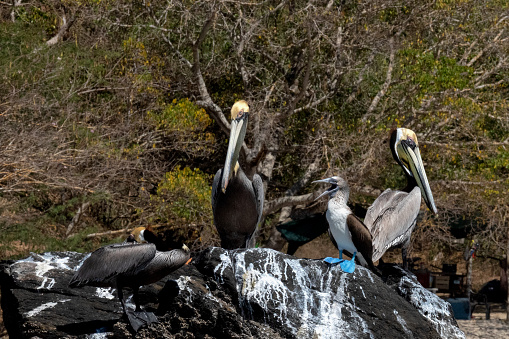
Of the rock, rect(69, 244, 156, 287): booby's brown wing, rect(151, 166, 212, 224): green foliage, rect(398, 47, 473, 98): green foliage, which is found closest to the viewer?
rect(69, 244, 156, 287): booby's brown wing

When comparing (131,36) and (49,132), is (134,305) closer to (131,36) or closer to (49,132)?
(49,132)

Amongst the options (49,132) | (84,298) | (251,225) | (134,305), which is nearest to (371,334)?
(251,225)

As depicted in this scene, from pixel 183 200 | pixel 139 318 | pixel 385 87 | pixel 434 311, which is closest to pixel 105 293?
pixel 139 318

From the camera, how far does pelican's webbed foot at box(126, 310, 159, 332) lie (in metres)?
5.20

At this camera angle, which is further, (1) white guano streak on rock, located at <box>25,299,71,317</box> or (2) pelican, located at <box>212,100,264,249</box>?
(2) pelican, located at <box>212,100,264,249</box>

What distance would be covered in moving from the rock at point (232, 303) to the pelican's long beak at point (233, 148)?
702mm

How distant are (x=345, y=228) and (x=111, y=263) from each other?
1985mm

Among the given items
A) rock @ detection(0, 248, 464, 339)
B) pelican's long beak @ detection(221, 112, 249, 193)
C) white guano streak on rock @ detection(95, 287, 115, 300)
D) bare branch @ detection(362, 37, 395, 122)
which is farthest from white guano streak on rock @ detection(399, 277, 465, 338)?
bare branch @ detection(362, 37, 395, 122)

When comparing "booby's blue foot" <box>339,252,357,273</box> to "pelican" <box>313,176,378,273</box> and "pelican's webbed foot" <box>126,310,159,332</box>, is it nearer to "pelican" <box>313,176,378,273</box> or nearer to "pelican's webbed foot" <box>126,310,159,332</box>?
"pelican" <box>313,176,378,273</box>

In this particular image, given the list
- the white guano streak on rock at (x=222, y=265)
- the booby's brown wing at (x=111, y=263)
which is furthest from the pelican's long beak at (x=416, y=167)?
the booby's brown wing at (x=111, y=263)

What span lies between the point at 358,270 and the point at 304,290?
53cm

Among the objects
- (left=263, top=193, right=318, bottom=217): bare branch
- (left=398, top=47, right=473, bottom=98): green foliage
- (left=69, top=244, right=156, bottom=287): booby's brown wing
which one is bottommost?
(left=263, top=193, right=318, bottom=217): bare branch

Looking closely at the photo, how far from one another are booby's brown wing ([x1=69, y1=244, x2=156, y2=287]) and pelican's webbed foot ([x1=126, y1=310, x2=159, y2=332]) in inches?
12.9

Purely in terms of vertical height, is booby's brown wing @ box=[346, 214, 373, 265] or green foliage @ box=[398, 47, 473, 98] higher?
green foliage @ box=[398, 47, 473, 98]
